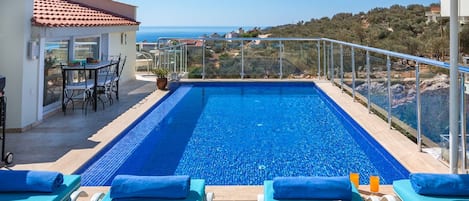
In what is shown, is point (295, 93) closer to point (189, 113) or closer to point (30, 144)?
point (189, 113)

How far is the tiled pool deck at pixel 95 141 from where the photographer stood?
4.17m

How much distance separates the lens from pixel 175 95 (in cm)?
1025

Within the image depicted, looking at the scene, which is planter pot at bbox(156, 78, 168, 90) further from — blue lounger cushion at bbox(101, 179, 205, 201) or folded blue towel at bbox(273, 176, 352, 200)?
folded blue towel at bbox(273, 176, 352, 200)

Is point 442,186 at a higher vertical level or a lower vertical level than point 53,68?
lower

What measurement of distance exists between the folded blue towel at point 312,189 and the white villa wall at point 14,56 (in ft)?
15.4

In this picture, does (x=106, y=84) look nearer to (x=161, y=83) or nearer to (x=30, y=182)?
(x=161, y=83)

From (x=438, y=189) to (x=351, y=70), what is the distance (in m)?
6.28

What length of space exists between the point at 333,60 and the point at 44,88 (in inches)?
281

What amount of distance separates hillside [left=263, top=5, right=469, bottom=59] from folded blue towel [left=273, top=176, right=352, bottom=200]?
49.1ft

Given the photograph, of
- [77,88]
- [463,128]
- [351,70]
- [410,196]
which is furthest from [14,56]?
[351,70]

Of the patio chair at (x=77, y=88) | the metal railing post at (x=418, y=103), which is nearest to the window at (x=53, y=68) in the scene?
the patio chair at (x=77, y=88)

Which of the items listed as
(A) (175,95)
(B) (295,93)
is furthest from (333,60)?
(A) (175,95)

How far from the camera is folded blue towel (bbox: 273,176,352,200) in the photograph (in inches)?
107

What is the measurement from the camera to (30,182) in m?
2.87
